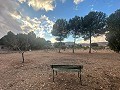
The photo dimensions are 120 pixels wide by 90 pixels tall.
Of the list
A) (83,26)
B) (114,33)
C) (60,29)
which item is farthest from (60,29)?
(114,33)

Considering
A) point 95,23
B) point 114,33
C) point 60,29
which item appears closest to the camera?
point 114,33

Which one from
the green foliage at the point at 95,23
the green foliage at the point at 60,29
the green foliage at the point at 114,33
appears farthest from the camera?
the green foliage at the point at 60,29

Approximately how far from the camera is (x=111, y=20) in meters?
21.9

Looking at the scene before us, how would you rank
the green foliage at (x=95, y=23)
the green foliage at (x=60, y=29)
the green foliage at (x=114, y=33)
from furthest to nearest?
the green foliage at (x=60, y=29) < the green foliage at (x=95, y=23) < the green foliage at (x=114, y=33)

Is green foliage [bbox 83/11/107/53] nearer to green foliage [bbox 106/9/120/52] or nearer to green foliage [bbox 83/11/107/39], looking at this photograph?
green foliage [bbox 83/11/107/39]

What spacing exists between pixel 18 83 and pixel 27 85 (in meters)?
1.12

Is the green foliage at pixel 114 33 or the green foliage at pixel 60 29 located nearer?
the green foliage at pixel 114 33

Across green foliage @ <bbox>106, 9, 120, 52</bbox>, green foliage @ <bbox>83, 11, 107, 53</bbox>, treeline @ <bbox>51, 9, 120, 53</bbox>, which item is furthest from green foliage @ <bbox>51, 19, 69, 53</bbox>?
green foliage @ <bbox>106, 9, 120, 52</bbox>

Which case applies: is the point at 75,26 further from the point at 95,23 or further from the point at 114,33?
the point at 114,33

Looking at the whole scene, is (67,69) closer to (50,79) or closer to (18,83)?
(50,79)

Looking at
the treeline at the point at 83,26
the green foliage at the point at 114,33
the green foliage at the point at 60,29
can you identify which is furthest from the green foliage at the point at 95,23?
the green foliage at the point at 114,33

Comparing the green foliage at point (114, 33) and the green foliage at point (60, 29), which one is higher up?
the green foliage at point (60, 29)

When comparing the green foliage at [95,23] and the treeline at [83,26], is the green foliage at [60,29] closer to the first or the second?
the treeline at [83,26]

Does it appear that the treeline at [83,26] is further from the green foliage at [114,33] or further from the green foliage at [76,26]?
the green foliage at [114,33]
